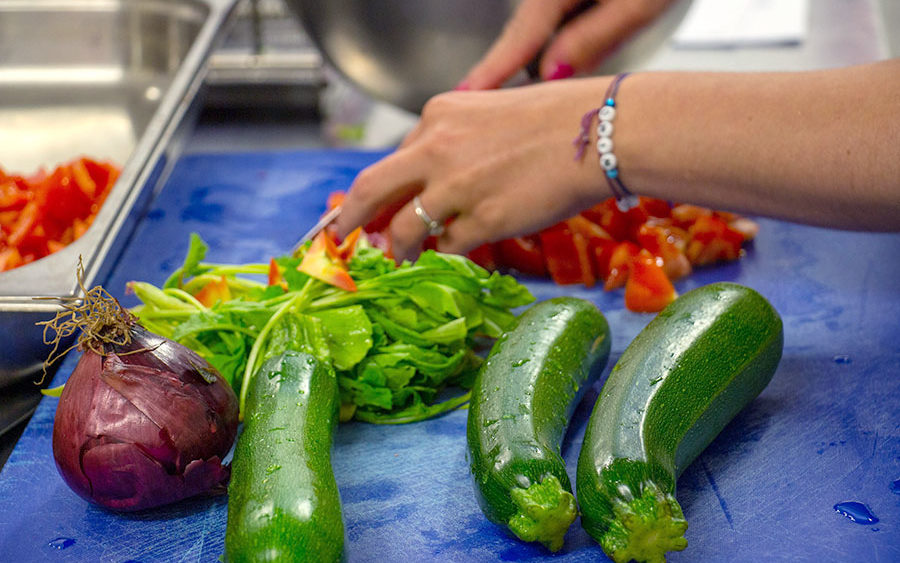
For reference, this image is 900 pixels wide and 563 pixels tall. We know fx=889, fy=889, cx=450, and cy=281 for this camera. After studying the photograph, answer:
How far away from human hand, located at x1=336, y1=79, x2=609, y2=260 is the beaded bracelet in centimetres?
3

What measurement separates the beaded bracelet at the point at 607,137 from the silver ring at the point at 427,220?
0.43 meters

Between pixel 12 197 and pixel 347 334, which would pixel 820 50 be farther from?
pixel 12 197

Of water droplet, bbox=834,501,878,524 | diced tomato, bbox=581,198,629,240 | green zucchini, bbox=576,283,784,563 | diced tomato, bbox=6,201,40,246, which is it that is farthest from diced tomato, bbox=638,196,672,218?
diced tomato, bbox=6,201,40,246

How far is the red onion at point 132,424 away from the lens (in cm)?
156

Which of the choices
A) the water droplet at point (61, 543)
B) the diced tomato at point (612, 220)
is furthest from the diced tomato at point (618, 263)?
the water droplet at point (61, 543)

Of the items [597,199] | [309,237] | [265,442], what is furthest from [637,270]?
[265,442]

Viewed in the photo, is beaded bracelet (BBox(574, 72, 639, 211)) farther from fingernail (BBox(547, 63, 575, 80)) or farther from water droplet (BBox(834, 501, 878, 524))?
water droplet (BBox(834, 501, 878, 524))

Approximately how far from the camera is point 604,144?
2.07 m

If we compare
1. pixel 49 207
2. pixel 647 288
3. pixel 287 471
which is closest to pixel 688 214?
pixel 647 288

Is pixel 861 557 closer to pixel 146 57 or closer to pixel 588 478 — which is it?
pixel 588 478

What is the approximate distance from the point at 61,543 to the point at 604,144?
141 centimetres

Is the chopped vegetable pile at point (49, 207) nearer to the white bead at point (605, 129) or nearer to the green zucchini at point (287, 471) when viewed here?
the green zucchini at point (287, 471)

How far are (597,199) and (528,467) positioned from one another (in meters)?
0.89

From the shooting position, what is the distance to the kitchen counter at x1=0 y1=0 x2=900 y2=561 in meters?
1.59
